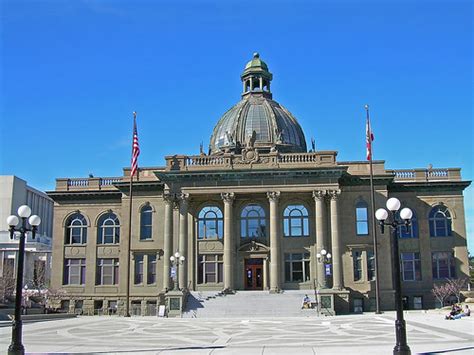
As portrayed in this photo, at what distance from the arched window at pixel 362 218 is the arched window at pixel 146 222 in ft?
63.0

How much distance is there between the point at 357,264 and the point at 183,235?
51.2 feet

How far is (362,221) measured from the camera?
166 feet

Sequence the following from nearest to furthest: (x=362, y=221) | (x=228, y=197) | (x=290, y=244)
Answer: (x=228, y=197) → (x=290, y=244) → (x=362, y=221)

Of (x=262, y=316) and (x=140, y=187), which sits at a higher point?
(x=140, y=187)

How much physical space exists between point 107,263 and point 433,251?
1215 inches

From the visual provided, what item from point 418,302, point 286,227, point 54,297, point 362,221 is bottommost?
point 418,302

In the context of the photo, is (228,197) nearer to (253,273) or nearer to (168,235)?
(168,235)

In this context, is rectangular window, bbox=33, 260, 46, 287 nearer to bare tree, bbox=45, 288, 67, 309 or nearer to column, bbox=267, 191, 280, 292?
bare tree, bbox=45, 288, 67, 309

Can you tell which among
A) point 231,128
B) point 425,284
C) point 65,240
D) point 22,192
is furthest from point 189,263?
point 22,192

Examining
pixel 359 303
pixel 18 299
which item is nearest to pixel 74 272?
pixel 359 303

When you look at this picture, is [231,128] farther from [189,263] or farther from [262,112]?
[189,263]

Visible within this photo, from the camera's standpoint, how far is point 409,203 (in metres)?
53.0

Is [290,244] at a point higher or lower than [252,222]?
lower

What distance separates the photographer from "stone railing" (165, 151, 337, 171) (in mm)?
49406
